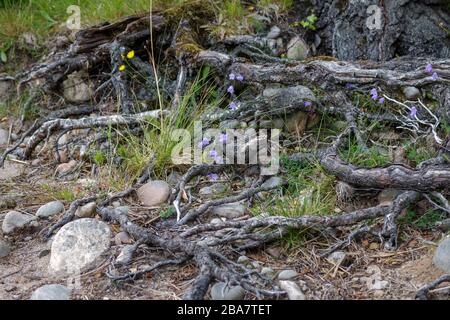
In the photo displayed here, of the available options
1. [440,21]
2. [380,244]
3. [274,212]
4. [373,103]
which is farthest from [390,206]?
[440,21]

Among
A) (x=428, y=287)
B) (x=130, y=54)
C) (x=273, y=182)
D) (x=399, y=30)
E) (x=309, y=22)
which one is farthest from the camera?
(x=309, y=22)

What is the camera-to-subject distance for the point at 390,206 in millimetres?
2938

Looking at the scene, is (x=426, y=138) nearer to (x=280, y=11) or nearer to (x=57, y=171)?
(x=280, y=11)

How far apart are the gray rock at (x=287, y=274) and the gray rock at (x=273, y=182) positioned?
72 centimetres

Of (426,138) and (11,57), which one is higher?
(11,57)

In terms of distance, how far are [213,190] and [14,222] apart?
3.63 ft

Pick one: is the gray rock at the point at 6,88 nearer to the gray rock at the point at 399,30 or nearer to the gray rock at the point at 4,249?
the gray rock at the point at 4,249

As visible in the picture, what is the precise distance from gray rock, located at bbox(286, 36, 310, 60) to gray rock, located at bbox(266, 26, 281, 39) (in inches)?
4.5

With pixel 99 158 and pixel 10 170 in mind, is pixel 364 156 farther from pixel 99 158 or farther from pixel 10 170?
pixel 10 170

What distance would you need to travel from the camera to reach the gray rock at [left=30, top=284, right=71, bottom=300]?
2.63m

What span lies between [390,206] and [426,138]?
678mm

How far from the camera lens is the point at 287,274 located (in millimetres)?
2699

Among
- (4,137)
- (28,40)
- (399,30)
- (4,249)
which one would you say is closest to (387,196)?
(399,30)
